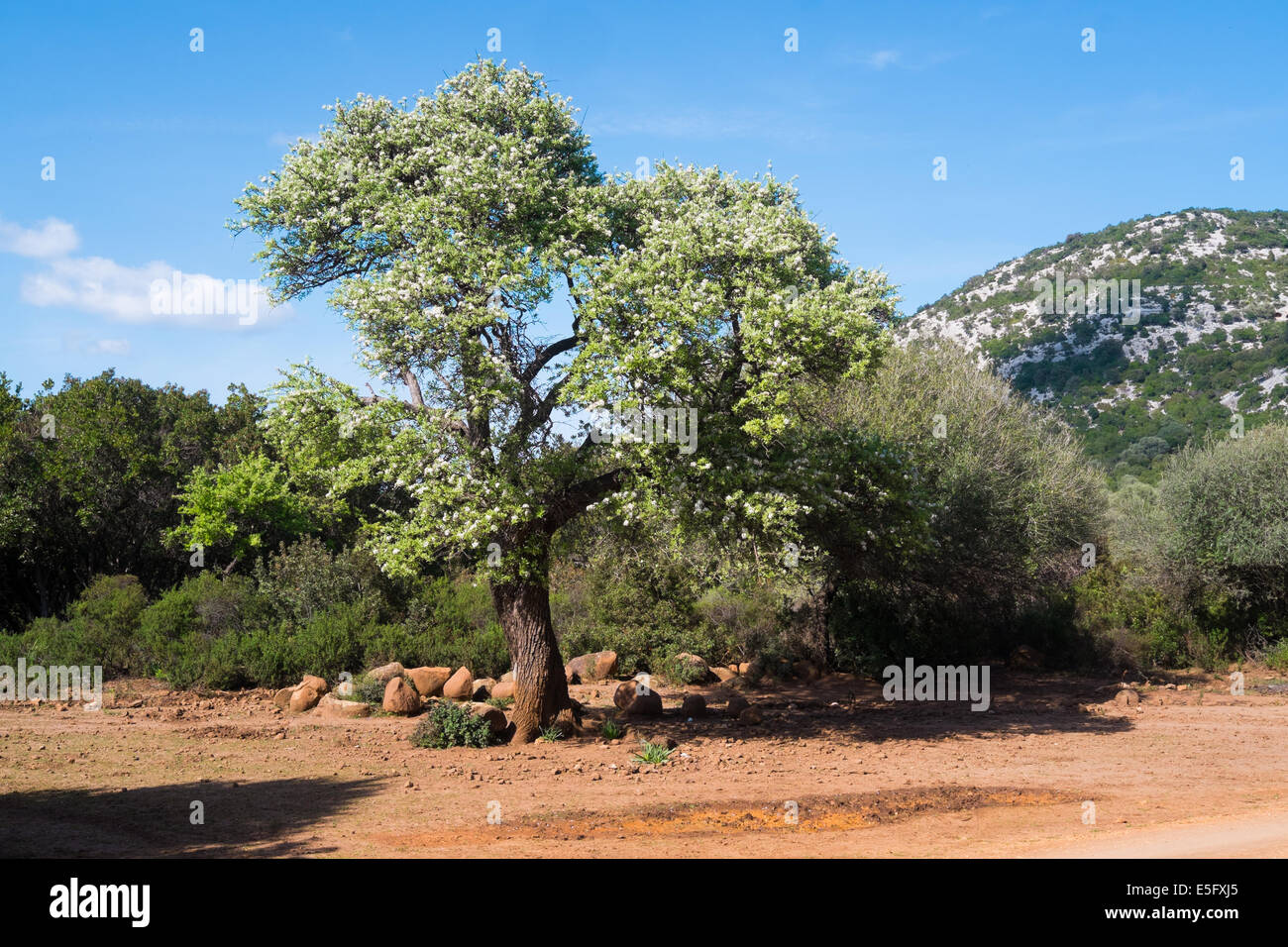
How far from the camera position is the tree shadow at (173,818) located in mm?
8703

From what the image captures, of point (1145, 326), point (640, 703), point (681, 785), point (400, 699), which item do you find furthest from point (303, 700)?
point (1145, 326)

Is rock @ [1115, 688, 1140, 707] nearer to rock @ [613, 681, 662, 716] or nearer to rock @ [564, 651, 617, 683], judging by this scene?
rock @ [613, 681, 662, 716]

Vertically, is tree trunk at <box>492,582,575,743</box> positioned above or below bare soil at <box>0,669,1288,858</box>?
above

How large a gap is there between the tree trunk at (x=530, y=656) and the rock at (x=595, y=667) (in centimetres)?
693

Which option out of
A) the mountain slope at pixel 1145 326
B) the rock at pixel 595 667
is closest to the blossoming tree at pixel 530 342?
the rock at pixel 595 667

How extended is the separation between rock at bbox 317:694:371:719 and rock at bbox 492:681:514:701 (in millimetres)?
2599

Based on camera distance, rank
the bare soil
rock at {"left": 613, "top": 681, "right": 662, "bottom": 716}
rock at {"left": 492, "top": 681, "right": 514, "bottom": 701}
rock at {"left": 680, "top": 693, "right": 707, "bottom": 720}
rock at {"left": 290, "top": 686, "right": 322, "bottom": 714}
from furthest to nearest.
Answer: rock at {"left": 492, "top": 681, "right": 514, "bottom": 701}
rock at {"left": 290, "top": 686, "right": 322, "bottom": 714}
rock at {"left": 680, "top": 693, "right": 707, "bottom": 720}
rock at {"left": 613, "top": 681, "right": 662, "bottom": 716}
the bare soil

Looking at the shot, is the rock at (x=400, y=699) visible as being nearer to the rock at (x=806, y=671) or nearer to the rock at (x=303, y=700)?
the rock at (x=303, y=700)

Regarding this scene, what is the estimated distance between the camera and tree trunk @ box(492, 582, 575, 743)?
1452 centimetres

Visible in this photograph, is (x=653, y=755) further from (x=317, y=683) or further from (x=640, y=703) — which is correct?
(x=317, y=683)

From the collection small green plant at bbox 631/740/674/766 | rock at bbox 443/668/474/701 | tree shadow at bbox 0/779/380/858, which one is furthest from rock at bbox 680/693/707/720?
tree shadow at bbox 0/779/380/858

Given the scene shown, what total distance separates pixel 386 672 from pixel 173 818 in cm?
917

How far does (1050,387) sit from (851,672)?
44214 mm
